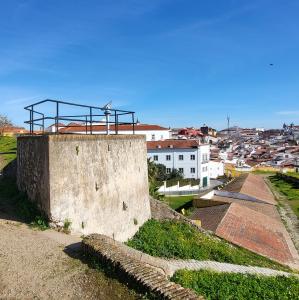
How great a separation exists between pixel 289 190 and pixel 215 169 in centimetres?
1509

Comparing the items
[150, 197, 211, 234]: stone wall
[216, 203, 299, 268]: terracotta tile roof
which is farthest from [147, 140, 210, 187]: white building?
[150, 197, 211, 234]: stone wall

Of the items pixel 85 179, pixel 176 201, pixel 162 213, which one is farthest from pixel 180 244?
pixel 176 201

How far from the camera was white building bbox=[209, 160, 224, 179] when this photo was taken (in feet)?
199

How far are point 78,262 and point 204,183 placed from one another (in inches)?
1770

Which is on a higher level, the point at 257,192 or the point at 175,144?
the point at 175,144

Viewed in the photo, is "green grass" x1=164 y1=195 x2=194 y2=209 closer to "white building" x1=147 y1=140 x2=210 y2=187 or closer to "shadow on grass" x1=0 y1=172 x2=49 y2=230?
"white building" x1=147 y1=140 x2=210 y2=187

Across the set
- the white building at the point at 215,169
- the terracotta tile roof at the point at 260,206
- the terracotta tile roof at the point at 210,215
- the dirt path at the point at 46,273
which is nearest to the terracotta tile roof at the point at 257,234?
the terracotta tile roof at the point at 210,215

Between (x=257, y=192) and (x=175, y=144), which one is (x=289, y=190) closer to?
(x=257, y=192)

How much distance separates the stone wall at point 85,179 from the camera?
10469mm

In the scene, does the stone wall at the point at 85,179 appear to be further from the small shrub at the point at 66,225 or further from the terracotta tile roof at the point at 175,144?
the terracotta tile roof at the point at 175,144

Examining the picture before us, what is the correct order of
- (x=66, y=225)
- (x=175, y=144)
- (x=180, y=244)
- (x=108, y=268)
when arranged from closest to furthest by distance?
(x=108, y=268) < (x=66, y=225) < (x=180, y=244) < (x=175, y=144)

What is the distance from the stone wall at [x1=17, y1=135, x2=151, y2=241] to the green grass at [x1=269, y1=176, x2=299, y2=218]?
76.5ft

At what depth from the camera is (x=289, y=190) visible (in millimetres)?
48688

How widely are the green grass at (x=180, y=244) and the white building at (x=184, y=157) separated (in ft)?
116
